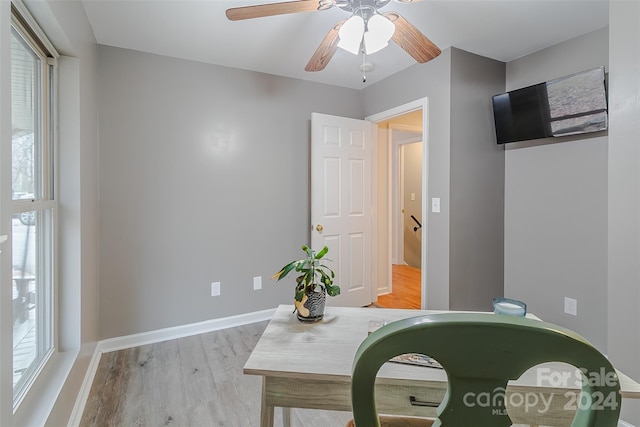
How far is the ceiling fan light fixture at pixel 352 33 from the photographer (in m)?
1.55

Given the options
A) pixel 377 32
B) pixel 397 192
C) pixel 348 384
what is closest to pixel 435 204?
pixel 377 32

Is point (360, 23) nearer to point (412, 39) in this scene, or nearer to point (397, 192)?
point (412, 39)

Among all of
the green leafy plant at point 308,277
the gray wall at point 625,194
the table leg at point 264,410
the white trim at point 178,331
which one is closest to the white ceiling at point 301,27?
the gray wall at point 625,194

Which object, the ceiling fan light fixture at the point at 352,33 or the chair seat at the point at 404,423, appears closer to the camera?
the chair seat at the point at 404,423

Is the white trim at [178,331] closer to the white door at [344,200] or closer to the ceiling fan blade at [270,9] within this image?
the white door at [344,200]

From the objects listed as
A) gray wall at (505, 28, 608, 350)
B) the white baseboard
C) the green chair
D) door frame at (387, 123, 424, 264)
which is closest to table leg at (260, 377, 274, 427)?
the green chair

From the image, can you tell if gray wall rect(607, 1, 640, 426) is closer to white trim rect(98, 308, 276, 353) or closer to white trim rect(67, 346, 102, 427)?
white trim rect(98, 308, 276, 353)

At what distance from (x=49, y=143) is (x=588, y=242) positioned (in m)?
3.43

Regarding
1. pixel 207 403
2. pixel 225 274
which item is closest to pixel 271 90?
pixel 225 274

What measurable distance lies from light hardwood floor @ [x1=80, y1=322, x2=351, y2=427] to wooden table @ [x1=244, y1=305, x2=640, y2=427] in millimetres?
923

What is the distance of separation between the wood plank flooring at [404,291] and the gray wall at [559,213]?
1055mm

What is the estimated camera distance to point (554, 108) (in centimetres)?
228

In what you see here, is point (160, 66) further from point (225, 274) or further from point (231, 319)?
point (231, 319)

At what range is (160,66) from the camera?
257 centimetres
